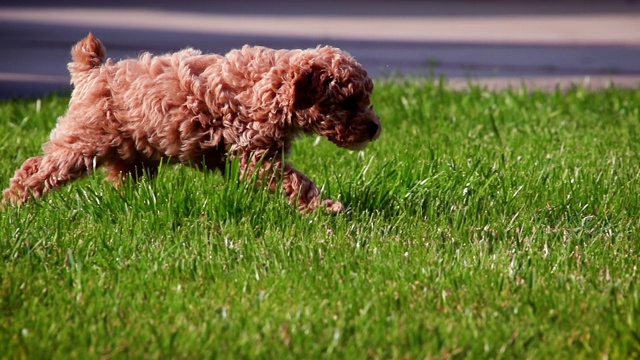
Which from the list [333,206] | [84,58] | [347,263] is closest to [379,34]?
[84,58]

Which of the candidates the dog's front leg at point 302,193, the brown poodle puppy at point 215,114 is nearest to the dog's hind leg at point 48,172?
the brown poodle puppy at point 215,114

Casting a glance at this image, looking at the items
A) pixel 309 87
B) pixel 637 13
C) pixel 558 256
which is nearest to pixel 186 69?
pixel 309 87

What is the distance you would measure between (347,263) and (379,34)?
303 inches

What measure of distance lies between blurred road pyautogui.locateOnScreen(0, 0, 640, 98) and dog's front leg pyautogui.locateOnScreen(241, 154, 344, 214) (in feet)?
12.7


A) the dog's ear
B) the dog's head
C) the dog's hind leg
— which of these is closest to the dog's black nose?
the dog's head

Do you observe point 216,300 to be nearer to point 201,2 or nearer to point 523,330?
point 523,330

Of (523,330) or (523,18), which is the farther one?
(523,18)

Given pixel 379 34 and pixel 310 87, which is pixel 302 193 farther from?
pixel 379 34

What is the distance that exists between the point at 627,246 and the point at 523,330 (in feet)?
3.71

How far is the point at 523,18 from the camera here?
520 inches

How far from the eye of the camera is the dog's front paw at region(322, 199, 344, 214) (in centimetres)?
484

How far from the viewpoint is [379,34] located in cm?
1167

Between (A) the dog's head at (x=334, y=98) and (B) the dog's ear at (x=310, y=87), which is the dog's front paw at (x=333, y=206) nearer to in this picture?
(A) the dog's head at (x=334, y=98)

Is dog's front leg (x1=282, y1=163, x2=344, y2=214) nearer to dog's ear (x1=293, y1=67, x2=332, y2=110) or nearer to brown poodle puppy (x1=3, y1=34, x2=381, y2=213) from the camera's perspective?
brown poodle puppy (x1=3, y1=34, x2=381, y2=213)
